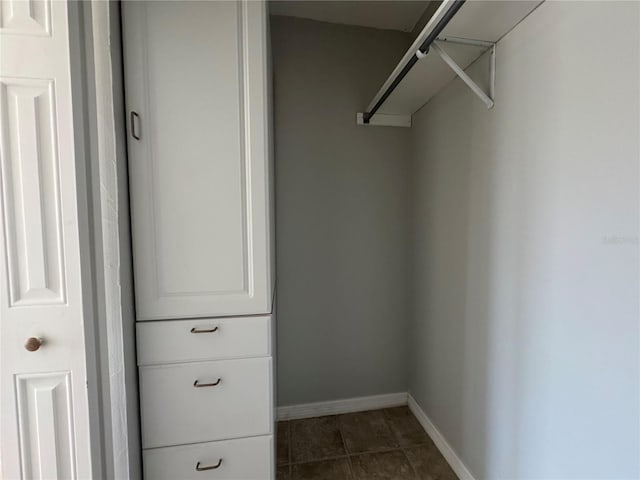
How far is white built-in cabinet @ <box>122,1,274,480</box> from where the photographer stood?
1043 millimetres

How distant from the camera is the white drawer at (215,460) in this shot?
3.67 ft

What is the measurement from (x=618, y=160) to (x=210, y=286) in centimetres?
130

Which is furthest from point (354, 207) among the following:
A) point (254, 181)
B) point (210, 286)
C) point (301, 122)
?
point (210, 286)

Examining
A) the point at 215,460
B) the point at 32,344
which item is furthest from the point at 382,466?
the point at 32,344

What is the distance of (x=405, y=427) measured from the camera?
6.07ft

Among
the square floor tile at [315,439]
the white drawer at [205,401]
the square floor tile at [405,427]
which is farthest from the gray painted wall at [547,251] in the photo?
the white drawer at [205,401]

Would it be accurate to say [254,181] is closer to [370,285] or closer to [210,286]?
[210,286]

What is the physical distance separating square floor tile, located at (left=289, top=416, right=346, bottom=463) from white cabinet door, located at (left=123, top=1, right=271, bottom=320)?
106 centimetres

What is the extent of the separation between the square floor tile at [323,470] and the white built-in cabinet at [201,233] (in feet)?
1.52

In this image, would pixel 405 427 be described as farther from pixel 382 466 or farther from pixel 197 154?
pixel 197 154

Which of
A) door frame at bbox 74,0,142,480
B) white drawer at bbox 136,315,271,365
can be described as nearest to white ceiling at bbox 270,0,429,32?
door frame at bbox 74,0,142,480

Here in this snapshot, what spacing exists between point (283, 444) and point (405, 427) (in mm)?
757

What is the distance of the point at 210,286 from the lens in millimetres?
1121

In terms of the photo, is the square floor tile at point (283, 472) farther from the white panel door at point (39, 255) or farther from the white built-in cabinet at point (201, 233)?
the white panel door at point (39, 255)
